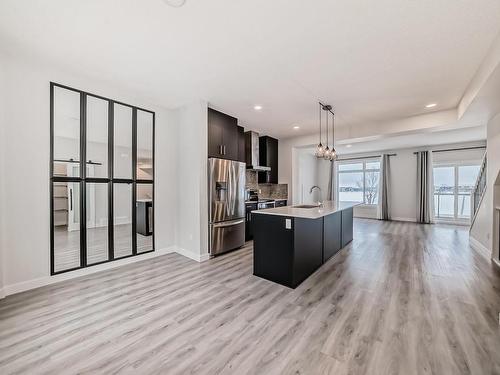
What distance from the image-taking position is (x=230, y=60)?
8.73 ft

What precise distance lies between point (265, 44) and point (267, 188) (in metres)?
5.00

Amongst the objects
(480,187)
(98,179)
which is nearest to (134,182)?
(98,179)

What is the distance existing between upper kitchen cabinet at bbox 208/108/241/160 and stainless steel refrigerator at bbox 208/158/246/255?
20 cm

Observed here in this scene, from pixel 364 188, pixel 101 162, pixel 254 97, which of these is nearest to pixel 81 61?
pixel 101 162

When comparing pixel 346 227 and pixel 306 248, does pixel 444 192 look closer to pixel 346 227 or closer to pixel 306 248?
pixel 346 227

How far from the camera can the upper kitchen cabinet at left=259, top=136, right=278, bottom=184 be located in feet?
21.1

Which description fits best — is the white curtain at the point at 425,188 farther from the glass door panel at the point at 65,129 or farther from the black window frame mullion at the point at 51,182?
the black window frame mullion at the point at 51,182

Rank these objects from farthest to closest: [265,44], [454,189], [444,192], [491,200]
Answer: [444,192]
[454,189]
[491,200]
[265,44]

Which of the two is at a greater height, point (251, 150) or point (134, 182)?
point (251, 150)

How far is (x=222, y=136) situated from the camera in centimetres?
443

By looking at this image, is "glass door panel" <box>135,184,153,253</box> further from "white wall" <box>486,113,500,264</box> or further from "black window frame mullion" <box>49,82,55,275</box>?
"white wall" <box>486,113,500,264</box>

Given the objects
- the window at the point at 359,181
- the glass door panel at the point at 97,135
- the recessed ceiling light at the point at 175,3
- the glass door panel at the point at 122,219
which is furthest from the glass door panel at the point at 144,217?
the window at the point at 359,181

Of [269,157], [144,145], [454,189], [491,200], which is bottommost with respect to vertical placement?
[491,200]

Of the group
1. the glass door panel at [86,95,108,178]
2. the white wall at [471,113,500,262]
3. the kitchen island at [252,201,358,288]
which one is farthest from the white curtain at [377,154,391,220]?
the glass door panel at [86,95,108,178]
